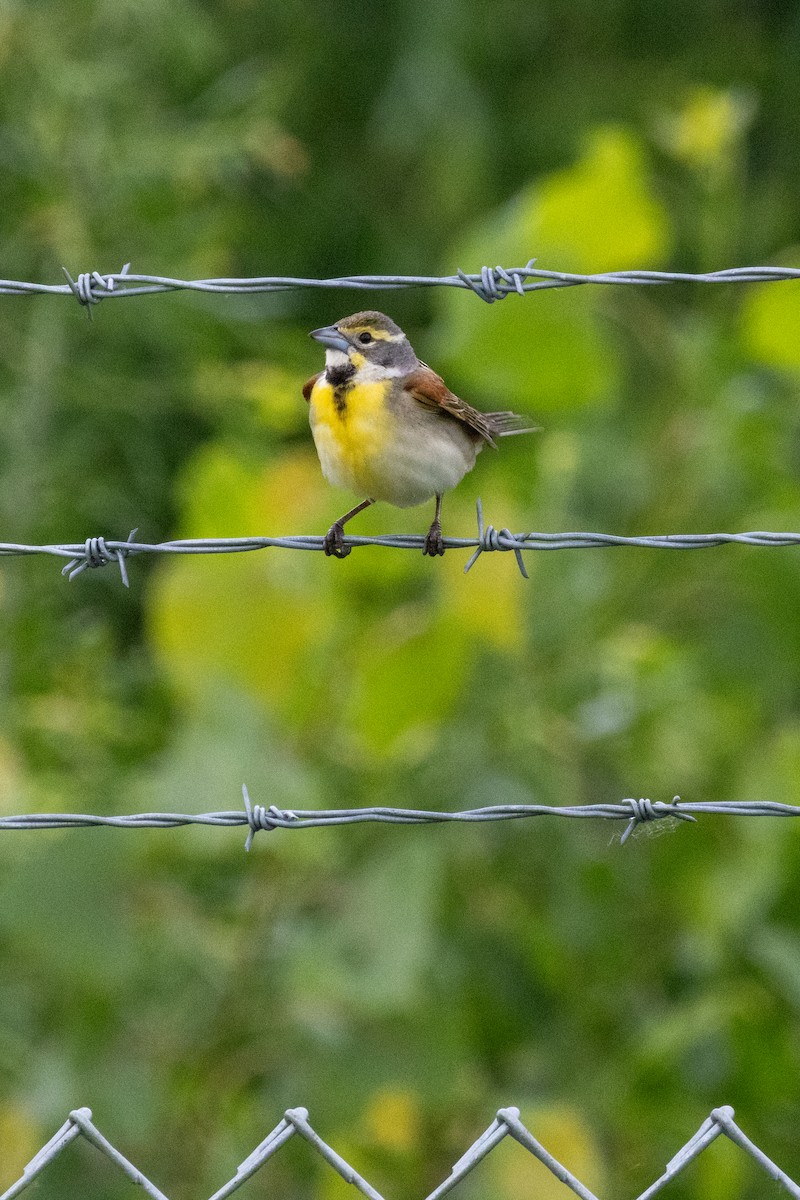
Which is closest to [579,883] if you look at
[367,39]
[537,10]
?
[367,39]

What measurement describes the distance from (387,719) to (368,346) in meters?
1.27

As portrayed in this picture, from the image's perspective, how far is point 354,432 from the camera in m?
3.72

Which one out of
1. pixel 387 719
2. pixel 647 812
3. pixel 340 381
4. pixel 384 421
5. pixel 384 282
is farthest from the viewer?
pixel 387 719

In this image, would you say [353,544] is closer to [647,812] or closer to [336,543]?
[336,543]

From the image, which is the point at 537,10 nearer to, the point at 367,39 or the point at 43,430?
the point at 367,39

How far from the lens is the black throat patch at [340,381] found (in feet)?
12.4

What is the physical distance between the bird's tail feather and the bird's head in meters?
0.24

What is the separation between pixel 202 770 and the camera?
4.67 metres

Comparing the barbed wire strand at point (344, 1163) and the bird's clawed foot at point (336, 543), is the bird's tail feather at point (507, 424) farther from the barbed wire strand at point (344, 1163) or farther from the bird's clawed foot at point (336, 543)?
the barbed wire strand at point (344, 1163)

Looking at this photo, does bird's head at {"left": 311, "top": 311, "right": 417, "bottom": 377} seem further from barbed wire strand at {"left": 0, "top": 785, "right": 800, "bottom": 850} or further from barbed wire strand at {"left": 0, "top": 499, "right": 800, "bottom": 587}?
barbed wire strand at {"left": 0, "top": 785, "right": 800, "bottom": 850}

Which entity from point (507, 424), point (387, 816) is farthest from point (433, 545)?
point (507, 424)

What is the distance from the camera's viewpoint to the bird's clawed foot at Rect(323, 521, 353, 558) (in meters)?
3.29

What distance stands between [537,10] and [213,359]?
774 cm

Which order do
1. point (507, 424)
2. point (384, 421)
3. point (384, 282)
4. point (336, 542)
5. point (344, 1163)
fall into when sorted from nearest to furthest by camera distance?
point (344, 1163) → point (384, 282) → point (336, 542) → point (384, 421) → point (507, 424)
